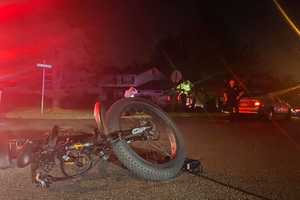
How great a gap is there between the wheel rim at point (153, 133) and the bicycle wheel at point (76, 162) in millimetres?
724

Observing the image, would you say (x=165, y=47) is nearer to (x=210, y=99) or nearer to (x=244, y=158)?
(x=210, y=99)

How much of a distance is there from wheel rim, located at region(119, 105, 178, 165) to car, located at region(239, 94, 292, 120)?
15.9m

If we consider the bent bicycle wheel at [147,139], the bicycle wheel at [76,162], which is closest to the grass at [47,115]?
the bent bicycle wheel at [147,139]

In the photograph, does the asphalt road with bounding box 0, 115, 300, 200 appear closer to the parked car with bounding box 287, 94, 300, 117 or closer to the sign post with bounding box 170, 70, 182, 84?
the parked car with bounding box 287, 94, 300, 117

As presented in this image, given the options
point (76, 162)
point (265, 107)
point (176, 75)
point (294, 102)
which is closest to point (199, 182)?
point (76, 162)

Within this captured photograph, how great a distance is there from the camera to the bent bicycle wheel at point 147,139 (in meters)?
7.44

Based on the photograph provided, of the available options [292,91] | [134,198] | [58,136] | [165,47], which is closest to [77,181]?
[58,136]

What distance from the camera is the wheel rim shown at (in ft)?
26.5

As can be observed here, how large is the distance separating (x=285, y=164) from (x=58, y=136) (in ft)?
13.9

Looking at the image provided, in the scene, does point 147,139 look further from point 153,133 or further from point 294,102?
point 294,102

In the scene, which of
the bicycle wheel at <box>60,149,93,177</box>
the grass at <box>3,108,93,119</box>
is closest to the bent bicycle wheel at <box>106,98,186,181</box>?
the bicycle wheel at <box>60,149,93,177</box>

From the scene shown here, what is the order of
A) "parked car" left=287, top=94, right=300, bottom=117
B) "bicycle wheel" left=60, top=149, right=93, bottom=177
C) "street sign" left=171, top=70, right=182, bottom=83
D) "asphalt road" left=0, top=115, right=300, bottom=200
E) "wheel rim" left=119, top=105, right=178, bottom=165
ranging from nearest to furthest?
1. "asphalt road" left=0, top=115, right=300, bottom=200
2. "bicycle wheel" left=60, top=149, right=93, bottom=177
3. "wheel rim" left=119, top=105, right=178, bottom=165
4. "parked car" left=287, top=94, right=300, bottom=117
5. "street sign" left=171, top=70, right=182, bottom=83

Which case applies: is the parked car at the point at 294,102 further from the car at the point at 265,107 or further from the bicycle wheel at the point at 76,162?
the bicycle wheel at the point at 76,162

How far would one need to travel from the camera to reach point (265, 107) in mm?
24391
